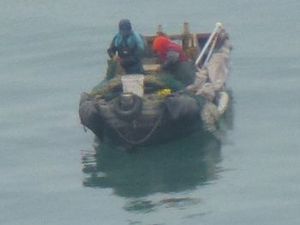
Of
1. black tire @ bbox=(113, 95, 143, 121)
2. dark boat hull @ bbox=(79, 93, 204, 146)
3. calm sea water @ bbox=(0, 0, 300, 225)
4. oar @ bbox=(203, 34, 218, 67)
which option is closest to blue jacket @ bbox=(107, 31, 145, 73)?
dark boat hull @ bbox=(79, 93, 204, 146)

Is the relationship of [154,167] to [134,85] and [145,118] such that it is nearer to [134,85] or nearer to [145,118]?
[145,118]

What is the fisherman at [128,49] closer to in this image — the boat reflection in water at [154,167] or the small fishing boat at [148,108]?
the small fishing boat at [148,108]

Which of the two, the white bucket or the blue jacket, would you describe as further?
the blue jacket

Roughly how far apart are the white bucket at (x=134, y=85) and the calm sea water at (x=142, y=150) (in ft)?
3.81

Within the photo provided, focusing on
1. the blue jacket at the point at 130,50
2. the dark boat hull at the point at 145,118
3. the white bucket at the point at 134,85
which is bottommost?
the dark boat hull at the point at 145,118

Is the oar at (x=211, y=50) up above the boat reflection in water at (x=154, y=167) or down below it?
above

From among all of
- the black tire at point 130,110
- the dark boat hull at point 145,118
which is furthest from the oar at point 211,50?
the black tire at point 130,110

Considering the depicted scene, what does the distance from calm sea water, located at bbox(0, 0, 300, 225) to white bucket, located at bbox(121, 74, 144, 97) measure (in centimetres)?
116

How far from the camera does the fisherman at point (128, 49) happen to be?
42781mm

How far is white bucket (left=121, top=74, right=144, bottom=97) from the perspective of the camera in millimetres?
41969

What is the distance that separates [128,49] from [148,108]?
6.49 feet

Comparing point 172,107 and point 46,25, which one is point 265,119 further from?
point 46,25

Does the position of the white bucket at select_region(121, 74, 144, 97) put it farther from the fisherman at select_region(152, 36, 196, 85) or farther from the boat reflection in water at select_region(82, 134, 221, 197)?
the boat reflection in water at select_region(82, 134, 221, 197)

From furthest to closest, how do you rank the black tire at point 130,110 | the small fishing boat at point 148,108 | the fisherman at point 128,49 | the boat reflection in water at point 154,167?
the fisherman at point 128,49, the small fishing boat at point 148,108, the black tire at point 130,110, the boat reflection in water at point 154,167
